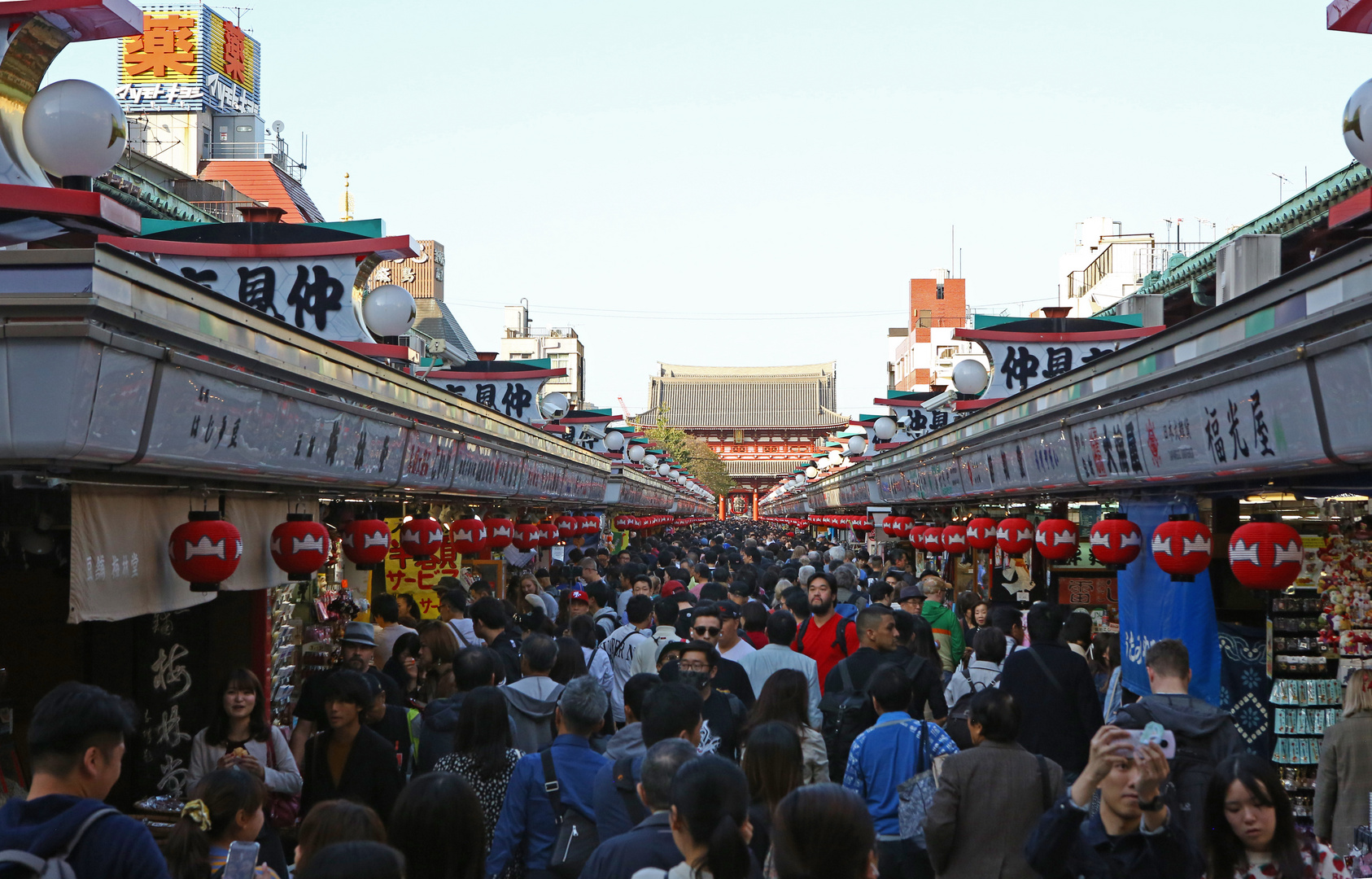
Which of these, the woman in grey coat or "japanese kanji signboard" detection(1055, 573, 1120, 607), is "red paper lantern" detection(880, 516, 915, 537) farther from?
the woman in grey coat

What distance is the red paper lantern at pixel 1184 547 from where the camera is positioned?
811 centimetres

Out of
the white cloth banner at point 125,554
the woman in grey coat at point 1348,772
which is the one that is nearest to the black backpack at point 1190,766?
the woman in grey coat at point 1348,772

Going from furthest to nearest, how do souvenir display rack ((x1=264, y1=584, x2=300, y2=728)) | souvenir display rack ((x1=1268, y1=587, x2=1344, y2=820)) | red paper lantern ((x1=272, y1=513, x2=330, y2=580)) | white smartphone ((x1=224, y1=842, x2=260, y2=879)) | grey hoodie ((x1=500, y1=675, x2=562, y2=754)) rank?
souvenir display rack ((x1=264, y1=584, x2=300, y2=728)) < red paper lantern ((x1=272, y1=513, x2=330, y2=580)) < souvenir display rack ((x1=1268, y1=587, x2=1344, y2=820)) < grey hoodie ((x1=500, y1=675, x2=562, y2=754)) < white smartphone ((x1=224, y1=842, x2=260, y2=879))

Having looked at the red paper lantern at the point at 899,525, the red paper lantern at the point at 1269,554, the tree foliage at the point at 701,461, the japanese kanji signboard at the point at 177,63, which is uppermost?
the japanese kanji signboard at the point at 177,63

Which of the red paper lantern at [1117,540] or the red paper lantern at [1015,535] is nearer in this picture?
the red paper lantern at [1117,540]

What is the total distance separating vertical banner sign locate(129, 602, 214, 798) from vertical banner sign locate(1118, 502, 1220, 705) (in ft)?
21.1

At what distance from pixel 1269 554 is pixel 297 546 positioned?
5925 mm

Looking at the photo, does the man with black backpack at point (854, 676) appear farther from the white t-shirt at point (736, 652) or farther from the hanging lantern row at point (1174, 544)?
the hanging lantern row at point (1174, 544)

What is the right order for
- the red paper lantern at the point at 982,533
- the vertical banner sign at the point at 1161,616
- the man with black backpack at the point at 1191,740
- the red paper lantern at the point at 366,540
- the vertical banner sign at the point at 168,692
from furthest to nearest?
1. the red paper lantern at the point at 982,533
2. the red paper lantern at the point at 366,540
3. the vertical banner sign at the point at 1161,616
4. the vertical banner sign at the point at 168,692
5. the man with black backpack at the point at 1191,740

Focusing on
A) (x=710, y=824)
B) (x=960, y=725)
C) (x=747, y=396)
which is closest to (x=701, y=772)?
(x=710, y=824)

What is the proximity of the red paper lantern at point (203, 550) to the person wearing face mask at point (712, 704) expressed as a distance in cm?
248

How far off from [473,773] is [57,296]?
8.76ft

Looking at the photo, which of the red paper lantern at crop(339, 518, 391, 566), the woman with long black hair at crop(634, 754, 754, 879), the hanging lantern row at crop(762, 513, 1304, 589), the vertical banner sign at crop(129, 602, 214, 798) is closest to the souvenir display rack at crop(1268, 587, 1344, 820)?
the hanging lantern row at crop(762, 513, 1304, 589)

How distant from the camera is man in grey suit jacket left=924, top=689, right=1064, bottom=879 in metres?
5.01
